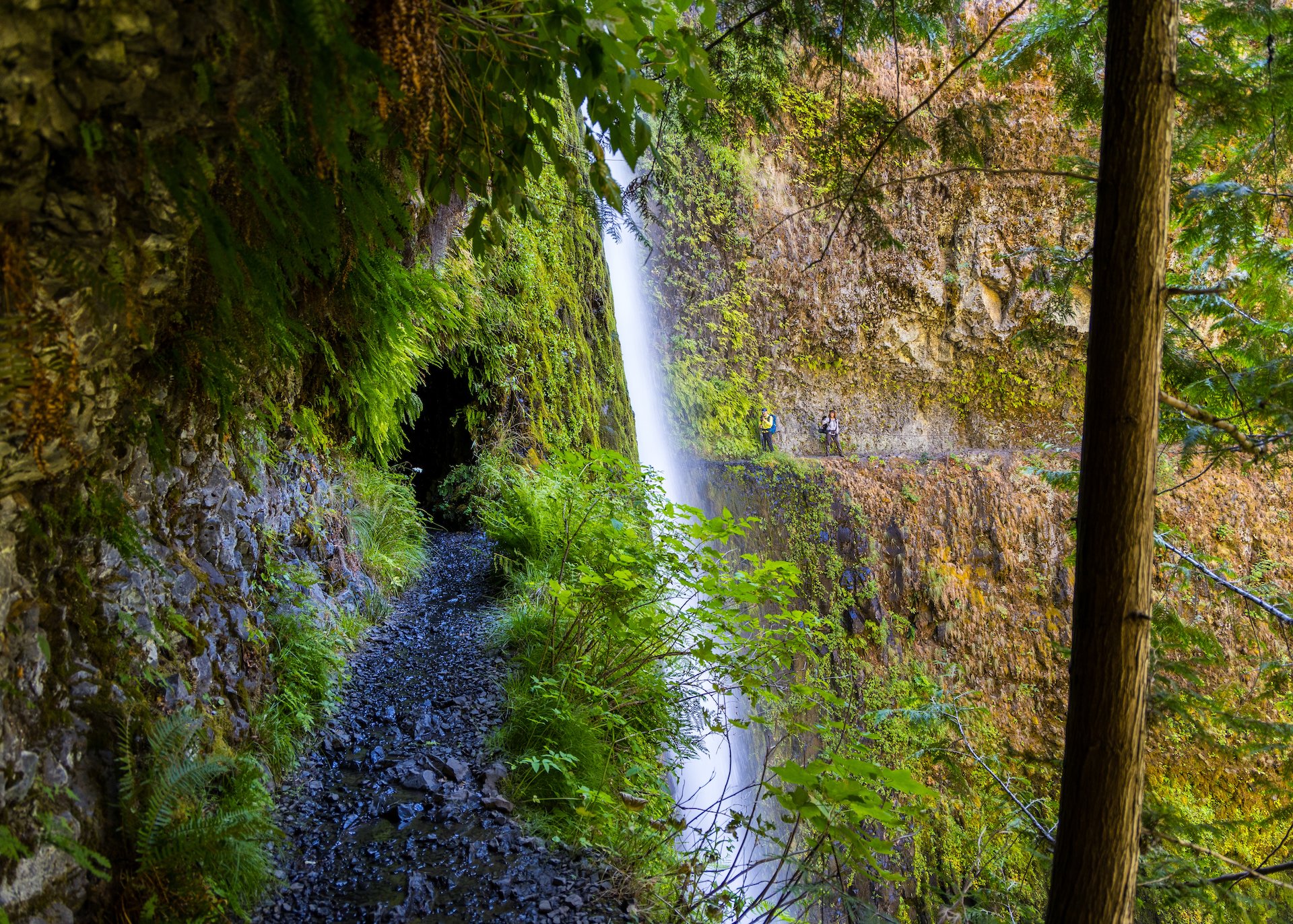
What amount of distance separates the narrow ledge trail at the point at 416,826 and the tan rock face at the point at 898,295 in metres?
11.9

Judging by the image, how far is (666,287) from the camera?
47.2 feet

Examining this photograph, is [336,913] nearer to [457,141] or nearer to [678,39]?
[457,141]

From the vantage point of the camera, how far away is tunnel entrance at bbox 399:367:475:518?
7.80 metres

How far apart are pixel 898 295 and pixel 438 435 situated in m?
12.5

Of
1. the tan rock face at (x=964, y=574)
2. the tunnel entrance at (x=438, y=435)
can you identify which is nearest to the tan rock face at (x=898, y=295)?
the tan rock face at (x=964, y=574)

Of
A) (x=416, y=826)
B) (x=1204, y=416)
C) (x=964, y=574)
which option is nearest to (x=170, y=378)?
(x=416, y=826)

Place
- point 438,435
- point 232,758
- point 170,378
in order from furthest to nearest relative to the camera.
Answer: point 438,435 → point 232,758 → point 170,378

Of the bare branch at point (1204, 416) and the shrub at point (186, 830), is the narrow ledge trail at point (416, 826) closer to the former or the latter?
the shrub at point (186, 830)

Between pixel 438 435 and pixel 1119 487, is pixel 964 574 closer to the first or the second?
pixel 438 435

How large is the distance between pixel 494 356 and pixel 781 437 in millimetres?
9886

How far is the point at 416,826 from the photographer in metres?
2.91

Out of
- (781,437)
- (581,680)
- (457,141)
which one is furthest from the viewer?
(781,437)

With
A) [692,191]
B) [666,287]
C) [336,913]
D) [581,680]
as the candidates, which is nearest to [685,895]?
[581,680]

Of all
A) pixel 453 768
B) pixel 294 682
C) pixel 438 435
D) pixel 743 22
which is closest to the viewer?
pixel 743 22
